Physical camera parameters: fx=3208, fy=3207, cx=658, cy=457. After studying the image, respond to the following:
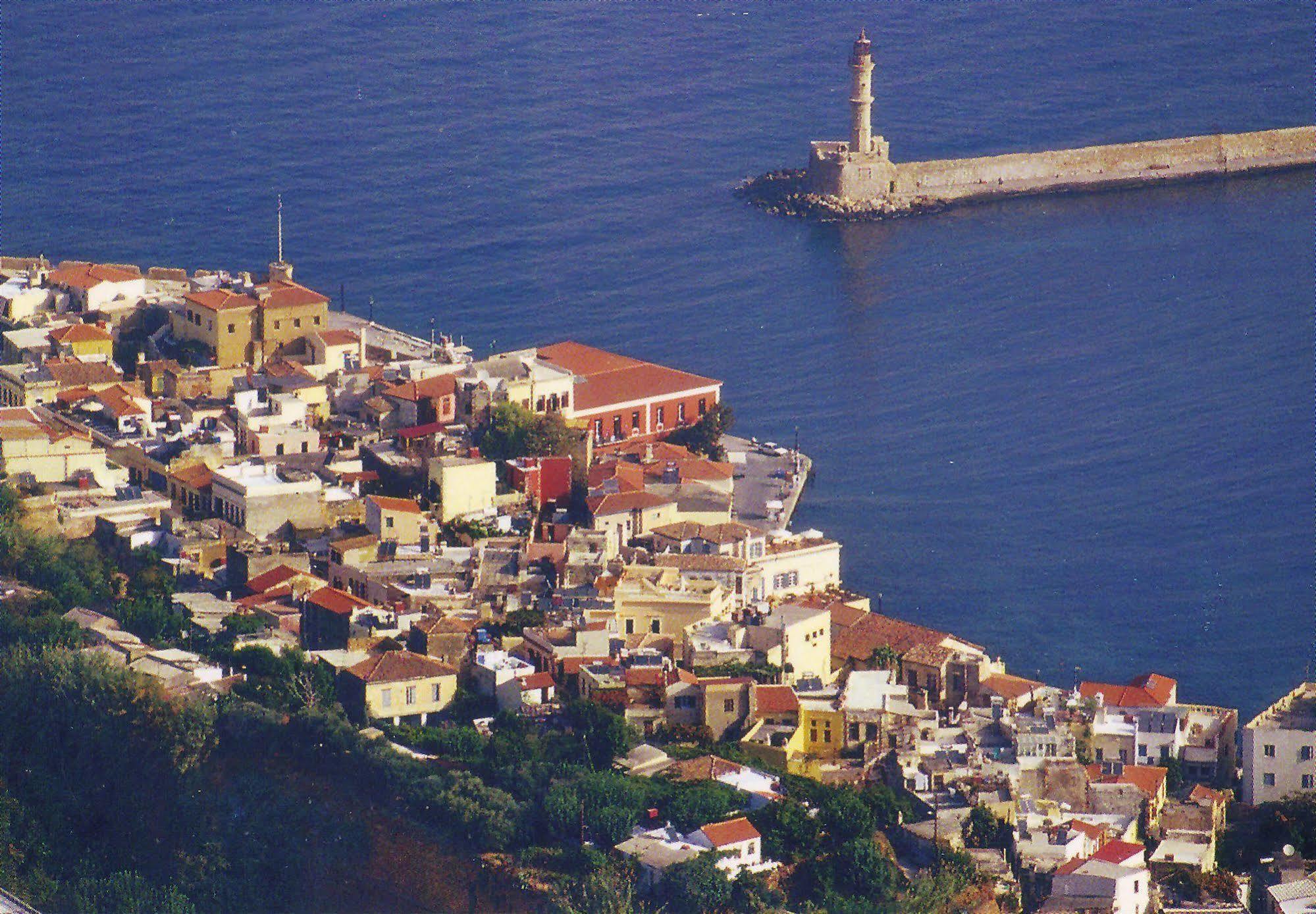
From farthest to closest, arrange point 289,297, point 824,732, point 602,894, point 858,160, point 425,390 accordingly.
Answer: point 858,160
point 289,297
point 425,390
point 824,732
point 602,894

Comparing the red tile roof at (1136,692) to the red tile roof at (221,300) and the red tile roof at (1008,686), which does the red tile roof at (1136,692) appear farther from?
the red tile roof at (221,300)

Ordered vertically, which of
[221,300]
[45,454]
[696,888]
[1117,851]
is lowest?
[696,888]

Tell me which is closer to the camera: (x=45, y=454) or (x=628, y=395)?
(x=45, y=454)

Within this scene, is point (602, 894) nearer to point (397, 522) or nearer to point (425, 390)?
point (397, 522)

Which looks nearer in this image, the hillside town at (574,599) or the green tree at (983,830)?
the green tree at (983,830)

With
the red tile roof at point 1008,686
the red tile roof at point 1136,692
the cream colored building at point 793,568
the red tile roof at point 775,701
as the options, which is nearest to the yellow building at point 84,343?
the cream colored building at point 793,568

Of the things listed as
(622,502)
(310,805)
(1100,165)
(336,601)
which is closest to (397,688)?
(310,805)

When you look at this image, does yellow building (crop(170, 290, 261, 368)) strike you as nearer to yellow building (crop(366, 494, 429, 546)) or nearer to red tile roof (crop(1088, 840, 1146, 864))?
yellow building (crop(366, 494, 429, 546))

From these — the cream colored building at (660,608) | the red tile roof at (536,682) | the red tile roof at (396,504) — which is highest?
the red tile roof at (396,504)
